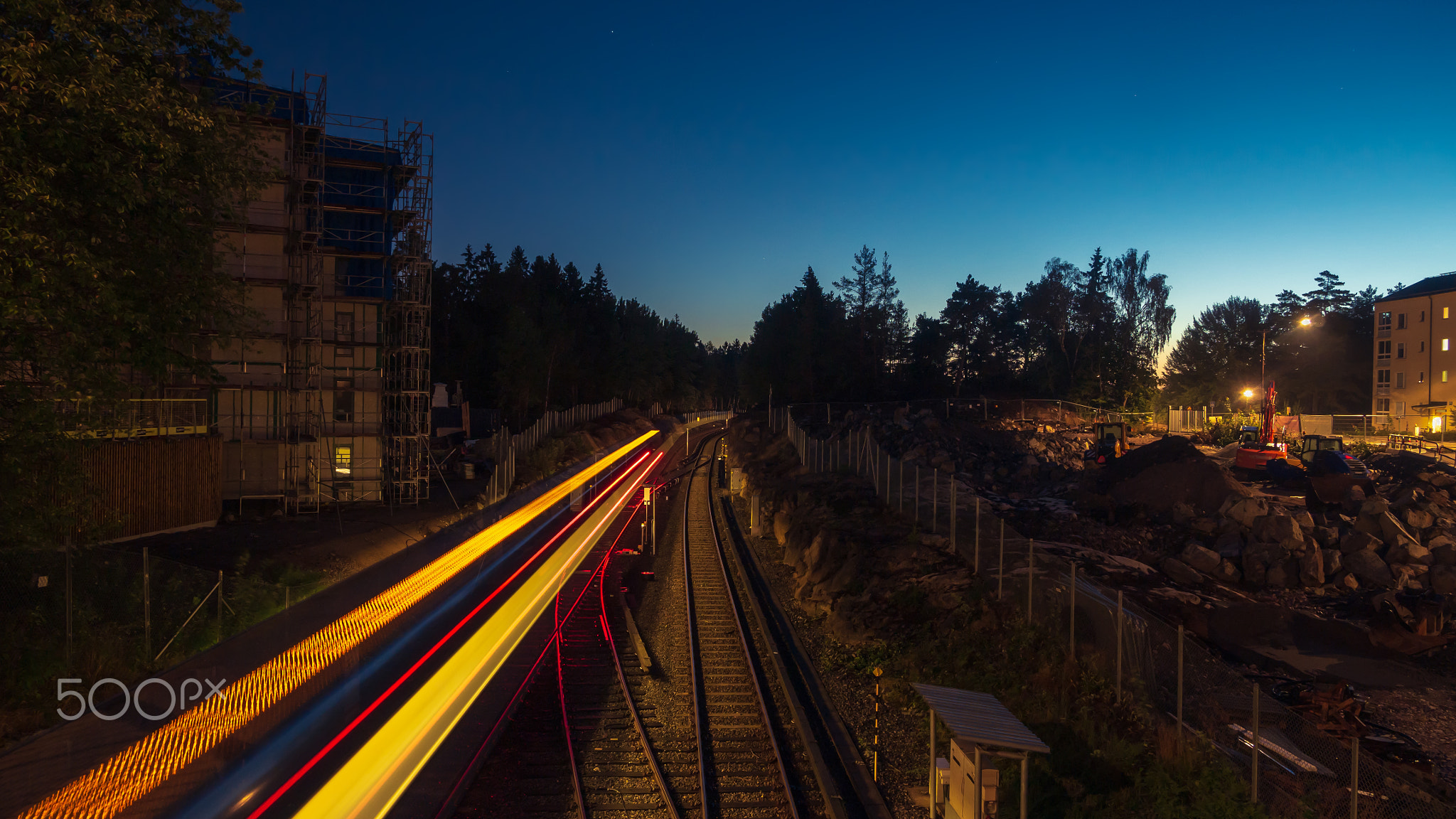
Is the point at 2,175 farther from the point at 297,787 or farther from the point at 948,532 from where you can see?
the point at 948,532

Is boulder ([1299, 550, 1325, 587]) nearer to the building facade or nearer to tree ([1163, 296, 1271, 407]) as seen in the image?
the building facade

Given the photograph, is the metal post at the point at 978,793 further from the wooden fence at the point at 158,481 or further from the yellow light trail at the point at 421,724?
the wooden fence at the point at 158,481

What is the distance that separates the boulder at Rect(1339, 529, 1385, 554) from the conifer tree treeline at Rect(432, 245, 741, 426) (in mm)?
58173

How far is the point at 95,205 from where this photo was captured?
11336mm

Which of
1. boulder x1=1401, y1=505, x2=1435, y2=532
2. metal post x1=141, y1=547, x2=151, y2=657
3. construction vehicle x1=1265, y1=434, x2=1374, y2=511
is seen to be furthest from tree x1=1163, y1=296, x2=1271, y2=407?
metal post x1=141, y1=547, x2=151, y2=657

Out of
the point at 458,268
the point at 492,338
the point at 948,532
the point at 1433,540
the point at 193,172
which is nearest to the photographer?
the point at 193,172

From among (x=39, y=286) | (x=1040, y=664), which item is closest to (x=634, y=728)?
(x=1040, y=664)

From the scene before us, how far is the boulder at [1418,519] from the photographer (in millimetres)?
22625

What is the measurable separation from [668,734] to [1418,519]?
24.1 m

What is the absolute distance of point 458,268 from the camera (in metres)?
96.2

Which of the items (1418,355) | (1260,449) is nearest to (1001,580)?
(1260,449)

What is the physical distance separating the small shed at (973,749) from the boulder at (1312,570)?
1679 cm

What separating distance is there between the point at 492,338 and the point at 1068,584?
232ft

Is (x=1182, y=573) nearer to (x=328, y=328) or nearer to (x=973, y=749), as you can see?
(x=973, y=749)
